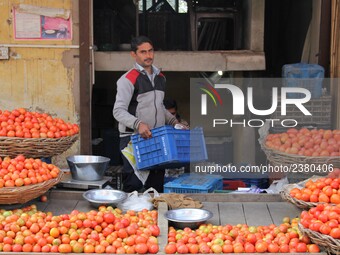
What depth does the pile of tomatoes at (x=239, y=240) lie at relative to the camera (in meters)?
3.96

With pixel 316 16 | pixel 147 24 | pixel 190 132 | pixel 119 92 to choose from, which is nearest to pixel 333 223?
pixel 190 132

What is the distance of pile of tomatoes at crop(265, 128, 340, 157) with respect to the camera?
5.41 meters

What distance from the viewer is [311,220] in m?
3.99

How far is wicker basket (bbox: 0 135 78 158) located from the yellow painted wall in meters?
1.72

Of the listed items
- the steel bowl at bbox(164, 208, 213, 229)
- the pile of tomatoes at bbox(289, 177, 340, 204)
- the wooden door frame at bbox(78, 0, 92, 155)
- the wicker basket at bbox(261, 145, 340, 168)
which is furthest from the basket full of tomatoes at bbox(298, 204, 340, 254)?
A: the wooden door frame at bbox(78, 0, 92, 155)

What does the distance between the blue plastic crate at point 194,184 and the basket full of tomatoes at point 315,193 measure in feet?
3.56

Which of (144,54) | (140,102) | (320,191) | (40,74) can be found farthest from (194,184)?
(40,74)

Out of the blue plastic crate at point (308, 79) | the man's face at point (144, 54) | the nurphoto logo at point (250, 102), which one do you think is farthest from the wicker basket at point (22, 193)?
the blue plastic crate at point (308, 79)

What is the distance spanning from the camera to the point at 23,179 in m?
4.68

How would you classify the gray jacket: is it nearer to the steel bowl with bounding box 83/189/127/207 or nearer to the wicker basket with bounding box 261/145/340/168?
the steel bowl with bounding box 83/189/127/207

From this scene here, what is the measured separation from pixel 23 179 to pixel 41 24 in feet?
9.20

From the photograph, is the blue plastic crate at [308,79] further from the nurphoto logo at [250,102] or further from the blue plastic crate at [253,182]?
the blue plastic crate at [253,182]

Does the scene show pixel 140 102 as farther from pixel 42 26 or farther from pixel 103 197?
pixel 42 26

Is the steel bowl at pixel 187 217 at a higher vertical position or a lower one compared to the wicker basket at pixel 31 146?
lower
